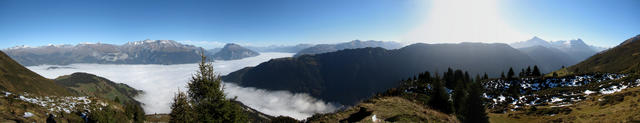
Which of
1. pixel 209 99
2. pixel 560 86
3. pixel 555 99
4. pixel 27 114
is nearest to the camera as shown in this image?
pixel 209 99

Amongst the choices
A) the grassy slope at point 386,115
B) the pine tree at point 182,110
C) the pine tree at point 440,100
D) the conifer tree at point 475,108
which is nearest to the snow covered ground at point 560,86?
the pine tree at point 440,100

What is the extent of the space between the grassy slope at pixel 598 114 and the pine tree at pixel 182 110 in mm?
44440

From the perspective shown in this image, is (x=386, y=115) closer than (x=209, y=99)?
No

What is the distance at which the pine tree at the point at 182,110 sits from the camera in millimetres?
23266

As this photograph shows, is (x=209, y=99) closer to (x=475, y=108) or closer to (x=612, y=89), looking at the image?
(x=475, y=108)

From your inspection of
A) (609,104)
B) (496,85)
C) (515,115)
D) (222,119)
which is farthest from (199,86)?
(496,85)

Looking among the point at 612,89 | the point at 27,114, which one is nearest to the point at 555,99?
the point at 612,89

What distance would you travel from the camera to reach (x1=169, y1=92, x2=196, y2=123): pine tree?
23266 millimetres

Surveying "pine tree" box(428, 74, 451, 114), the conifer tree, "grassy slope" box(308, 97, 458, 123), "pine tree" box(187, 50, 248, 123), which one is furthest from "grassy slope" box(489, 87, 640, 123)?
"pine tree" box(187, 50, 248, 123)

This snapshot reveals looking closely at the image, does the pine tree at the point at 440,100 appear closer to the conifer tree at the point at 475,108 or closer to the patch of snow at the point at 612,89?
the conifer tree at the point at 475,108

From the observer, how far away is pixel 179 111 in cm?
2528

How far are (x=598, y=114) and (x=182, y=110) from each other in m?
52.8

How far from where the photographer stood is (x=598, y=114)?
35562 mm

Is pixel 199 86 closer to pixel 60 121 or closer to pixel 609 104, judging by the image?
pixel 60 121
